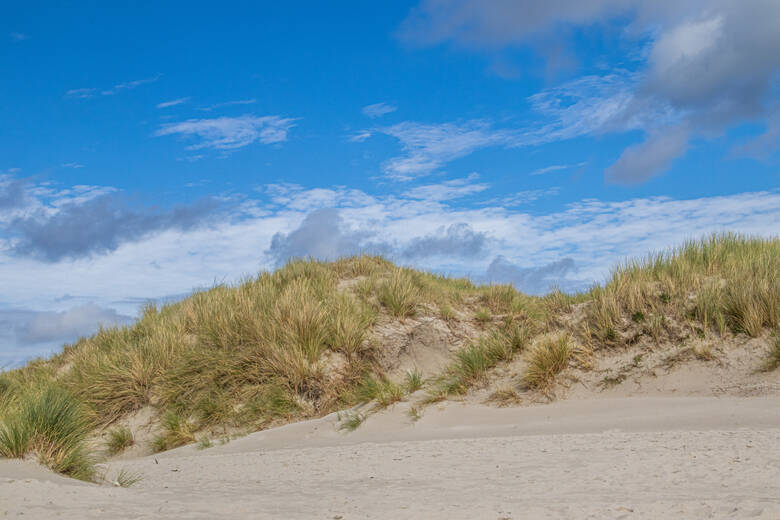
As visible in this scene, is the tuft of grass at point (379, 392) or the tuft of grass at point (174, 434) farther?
the tuft of grass at point (174, 434)

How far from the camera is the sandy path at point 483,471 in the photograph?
159 inches

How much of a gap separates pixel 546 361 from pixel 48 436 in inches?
238


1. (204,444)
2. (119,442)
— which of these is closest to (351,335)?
→ (204,444)

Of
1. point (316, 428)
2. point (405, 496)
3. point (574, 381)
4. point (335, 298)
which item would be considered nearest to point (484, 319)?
point (335, 298)

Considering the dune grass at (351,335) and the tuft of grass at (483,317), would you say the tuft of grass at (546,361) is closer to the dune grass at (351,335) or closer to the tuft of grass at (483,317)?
the dune grass at (351,335)

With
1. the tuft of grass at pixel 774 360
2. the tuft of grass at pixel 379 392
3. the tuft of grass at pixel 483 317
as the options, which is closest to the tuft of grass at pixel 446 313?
the tuft of grass at pixel 483 317

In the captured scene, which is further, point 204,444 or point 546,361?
point 204,444

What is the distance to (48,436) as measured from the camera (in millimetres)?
5438

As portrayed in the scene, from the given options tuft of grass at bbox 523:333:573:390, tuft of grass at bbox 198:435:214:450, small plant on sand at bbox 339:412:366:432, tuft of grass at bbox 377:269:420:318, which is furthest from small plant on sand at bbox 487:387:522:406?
tuft of grass at bbox 198:435:214:450

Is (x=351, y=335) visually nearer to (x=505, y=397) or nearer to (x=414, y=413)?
(x=414, y=413)

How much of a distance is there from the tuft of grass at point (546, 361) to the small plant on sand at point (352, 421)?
A: 235 centimetres

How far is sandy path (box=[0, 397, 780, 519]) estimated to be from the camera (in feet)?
13.2

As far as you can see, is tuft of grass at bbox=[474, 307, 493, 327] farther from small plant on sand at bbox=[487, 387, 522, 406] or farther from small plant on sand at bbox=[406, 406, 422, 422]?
small plant on sand at bbox=[406, 406, 422, 422]

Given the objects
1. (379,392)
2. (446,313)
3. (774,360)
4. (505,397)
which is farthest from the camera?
(446,313)
